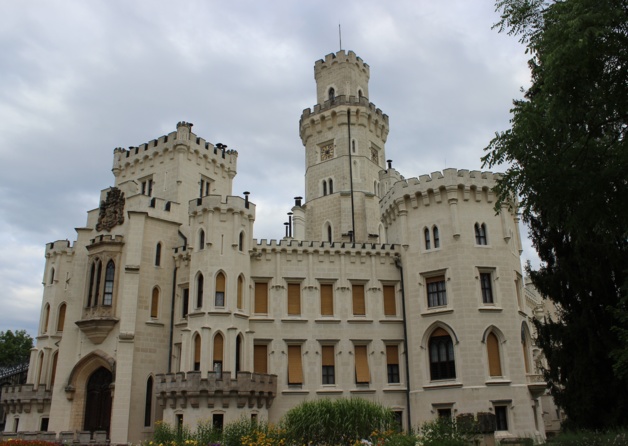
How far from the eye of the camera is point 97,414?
106 ft

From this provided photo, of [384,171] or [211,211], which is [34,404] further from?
[384,171]

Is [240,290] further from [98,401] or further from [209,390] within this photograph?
[98,401]

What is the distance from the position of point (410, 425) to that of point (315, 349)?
6.75 metres

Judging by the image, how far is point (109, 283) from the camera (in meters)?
33.6

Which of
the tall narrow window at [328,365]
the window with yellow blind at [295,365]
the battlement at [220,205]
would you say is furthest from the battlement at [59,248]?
the tall narrow window at [328,365]

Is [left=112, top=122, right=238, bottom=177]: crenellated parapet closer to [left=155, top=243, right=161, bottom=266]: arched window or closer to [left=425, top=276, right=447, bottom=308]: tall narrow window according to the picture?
[left=155, top=243, right=161, bottom=266]: arched window

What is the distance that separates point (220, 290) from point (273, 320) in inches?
144

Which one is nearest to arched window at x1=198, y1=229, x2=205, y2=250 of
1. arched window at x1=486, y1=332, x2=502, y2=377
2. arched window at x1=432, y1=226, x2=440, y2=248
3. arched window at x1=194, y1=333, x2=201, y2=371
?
arched window at x1=194, y1=333, x2=201, y2=371

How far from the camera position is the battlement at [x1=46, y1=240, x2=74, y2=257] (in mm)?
37938

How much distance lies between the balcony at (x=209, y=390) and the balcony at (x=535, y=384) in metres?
14.4

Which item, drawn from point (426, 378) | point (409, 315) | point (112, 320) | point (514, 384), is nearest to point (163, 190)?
point (112, 320)

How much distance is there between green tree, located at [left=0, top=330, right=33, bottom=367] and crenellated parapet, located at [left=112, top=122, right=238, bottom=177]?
33.0 meters

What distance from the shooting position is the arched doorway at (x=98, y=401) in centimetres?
3212

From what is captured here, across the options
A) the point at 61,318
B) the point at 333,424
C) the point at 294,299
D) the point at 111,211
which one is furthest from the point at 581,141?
the point at 61,318
